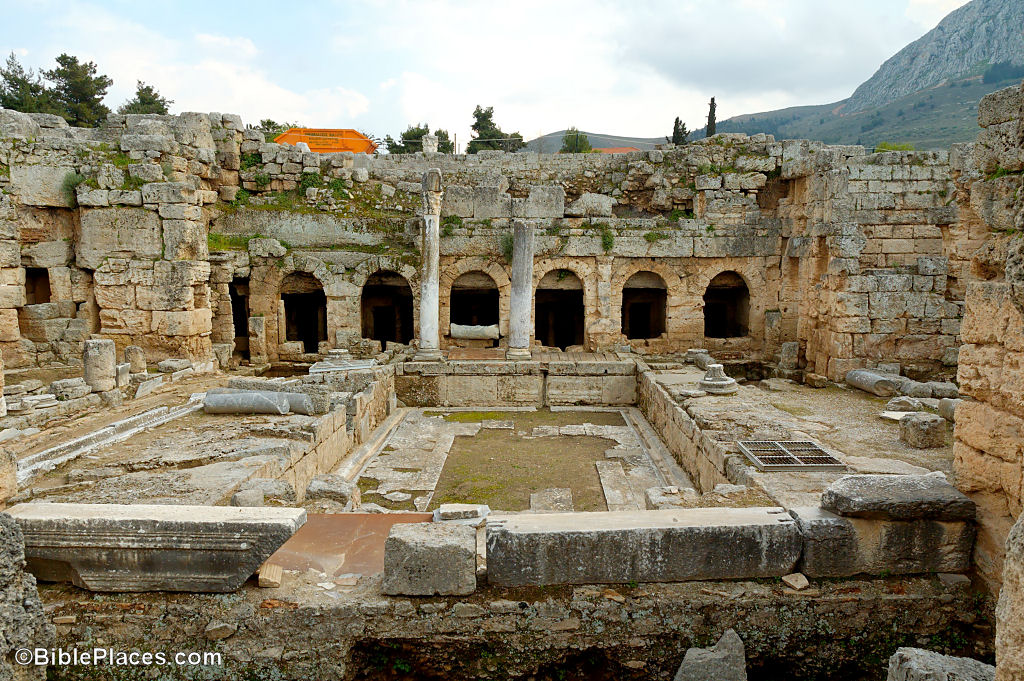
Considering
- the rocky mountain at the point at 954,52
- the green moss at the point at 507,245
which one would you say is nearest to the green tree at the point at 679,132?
the green moss at the point at 507,245

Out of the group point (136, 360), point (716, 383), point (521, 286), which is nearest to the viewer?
point (716, 383)

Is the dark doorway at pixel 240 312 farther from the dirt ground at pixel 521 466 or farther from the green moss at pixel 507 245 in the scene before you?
the dirt ground at pixel 521 466

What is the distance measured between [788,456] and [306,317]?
15.2 meters

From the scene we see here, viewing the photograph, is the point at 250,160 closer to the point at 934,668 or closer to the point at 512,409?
the point at 512,409

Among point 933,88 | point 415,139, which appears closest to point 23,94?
point 415,139

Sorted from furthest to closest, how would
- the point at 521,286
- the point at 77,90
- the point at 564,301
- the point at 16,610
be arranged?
the point at 77,90
the point at 564,301
the point at 521,286
the point at 16,610

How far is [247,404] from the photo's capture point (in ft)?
34.0

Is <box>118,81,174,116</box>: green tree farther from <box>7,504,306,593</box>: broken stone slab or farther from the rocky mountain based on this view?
the rocky mountain

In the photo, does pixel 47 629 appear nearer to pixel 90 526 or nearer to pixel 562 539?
pixel 90 526

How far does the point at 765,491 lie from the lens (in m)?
6.70

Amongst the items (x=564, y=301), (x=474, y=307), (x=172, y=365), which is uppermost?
(x=564, y=301)

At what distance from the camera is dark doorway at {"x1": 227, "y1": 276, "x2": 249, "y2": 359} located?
16953 mm

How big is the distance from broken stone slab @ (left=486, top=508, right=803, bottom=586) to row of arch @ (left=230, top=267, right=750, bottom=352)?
12.5 metres

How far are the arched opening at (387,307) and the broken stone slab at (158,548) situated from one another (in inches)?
510
